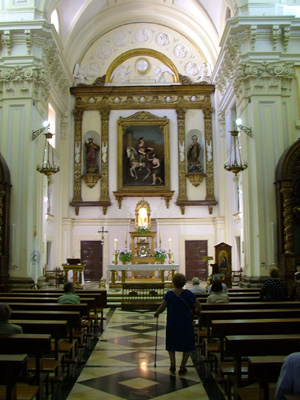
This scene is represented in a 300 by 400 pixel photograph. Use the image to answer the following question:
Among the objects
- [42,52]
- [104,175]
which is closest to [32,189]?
[42,52]

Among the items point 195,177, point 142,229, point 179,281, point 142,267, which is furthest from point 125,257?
point 179,281

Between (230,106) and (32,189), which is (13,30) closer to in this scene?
(32,189)

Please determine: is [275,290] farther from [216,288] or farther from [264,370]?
[264,370]

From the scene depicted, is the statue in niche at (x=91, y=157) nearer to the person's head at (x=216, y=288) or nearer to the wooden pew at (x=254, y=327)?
the person's head at (x=216, y=288)

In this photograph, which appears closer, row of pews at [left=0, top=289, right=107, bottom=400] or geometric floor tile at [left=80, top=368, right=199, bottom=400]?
row of pews at [left=0, top=289, right=107, bottom=400]

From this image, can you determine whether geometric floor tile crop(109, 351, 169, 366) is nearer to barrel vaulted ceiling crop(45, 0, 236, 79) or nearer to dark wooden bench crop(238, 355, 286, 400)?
dark wooden bench crop(238, 355, 286, 400)

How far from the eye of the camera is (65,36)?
21281 mm

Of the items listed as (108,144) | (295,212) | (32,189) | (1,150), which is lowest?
(295,212)

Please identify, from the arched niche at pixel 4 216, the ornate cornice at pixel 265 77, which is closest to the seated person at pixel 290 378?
the arched niche at pixel 4 216

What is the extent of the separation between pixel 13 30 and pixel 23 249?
25.1 ft

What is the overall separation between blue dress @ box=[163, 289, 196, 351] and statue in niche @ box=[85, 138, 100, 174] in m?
16.1

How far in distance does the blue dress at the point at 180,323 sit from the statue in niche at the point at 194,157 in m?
15.9

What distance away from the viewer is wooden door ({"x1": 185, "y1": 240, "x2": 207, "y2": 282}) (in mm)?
21531

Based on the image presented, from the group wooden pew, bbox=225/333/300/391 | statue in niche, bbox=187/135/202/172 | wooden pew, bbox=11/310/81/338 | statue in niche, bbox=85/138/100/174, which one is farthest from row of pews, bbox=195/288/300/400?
statue in niche, bbox=85/138/100/174
